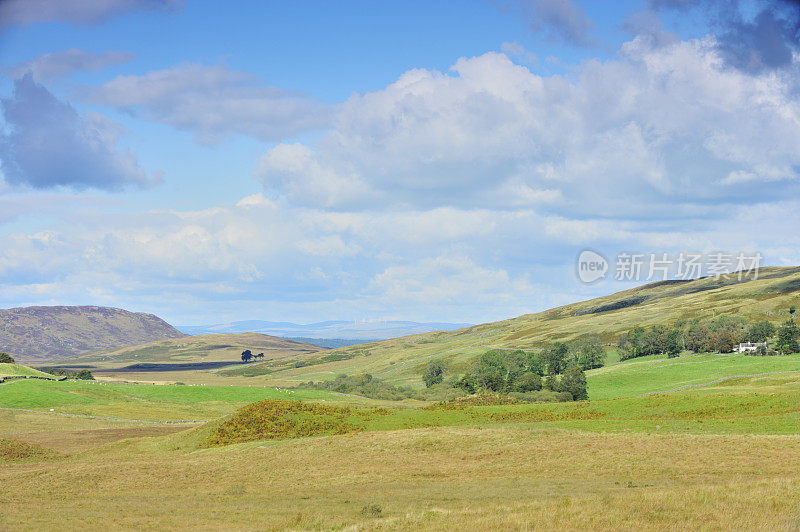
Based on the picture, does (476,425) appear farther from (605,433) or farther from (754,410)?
(754,410)

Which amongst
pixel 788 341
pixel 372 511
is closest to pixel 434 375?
pixel 788 341

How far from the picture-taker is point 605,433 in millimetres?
50250

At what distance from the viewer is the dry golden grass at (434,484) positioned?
27219 millimetres

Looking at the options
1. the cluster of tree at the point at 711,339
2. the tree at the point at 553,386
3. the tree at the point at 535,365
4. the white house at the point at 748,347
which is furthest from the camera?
the tree at the point at 535,365

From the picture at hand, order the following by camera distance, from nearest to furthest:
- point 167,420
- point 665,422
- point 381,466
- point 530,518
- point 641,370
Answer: point 530,518, point 381,466, point 665,422, point 167,420, point 641,370

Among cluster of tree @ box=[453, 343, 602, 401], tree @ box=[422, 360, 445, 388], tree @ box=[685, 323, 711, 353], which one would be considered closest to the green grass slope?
tree @ box=[422, 360, 445, 388]

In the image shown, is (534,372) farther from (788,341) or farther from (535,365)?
(788,341)

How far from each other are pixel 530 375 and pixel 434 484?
7666cm

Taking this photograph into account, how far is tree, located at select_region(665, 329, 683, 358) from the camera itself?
147 meters

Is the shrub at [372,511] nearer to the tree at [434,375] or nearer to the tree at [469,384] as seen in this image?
the tree at [469,384]

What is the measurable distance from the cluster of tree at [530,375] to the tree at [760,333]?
108ft

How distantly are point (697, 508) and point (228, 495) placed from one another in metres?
23.8

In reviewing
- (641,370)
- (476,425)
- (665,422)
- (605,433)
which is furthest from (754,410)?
(641,370)

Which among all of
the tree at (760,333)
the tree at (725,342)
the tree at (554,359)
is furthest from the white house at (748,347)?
the tree at (554,359)
